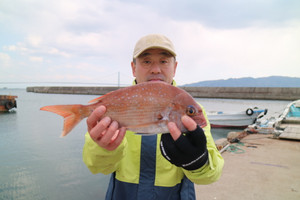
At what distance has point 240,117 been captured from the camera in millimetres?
18922

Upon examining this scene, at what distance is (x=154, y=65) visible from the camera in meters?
2.21

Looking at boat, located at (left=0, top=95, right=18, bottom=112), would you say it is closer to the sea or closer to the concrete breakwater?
the sea

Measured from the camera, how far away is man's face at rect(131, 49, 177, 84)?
7.20 ft

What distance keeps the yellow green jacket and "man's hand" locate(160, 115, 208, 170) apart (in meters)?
0.25

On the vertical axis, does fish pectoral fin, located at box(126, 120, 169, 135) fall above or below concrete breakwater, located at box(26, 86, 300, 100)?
above

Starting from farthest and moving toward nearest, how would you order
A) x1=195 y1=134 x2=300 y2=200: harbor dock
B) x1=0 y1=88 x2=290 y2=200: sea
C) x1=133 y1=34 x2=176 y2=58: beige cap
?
x1=0 y1=88 x2=290 y2=200: sea, x1=195 y1=134 x2=300 y2=200: harbor dock, x1=133 y1=34 x2=176 y2=58: beige cap

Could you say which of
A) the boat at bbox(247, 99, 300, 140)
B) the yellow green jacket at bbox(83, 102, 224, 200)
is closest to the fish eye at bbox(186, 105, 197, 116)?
the yellow green jacket at bbox(83, 102, 224, 200)

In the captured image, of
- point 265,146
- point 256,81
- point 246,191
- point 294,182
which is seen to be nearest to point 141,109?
point 246,191

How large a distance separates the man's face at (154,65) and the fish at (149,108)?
0.42 m

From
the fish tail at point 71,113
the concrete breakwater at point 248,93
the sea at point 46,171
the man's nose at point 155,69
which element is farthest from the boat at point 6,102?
the concrete breakwater at point 248,93

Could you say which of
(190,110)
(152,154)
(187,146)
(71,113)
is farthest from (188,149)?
(71,113)

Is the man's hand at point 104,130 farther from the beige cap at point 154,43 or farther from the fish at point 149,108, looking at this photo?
the beige cap at point 154,43

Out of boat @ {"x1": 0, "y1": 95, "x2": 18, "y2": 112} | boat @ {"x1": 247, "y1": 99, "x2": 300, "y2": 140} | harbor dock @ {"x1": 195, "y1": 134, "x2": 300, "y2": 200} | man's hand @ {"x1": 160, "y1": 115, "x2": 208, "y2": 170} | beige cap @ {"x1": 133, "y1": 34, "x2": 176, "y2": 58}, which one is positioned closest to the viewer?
man's hand @ {"x1": 160, "y1": 115, "x2": 208, "y2": 170}

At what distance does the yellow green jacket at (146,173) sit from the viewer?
199 centimetres
